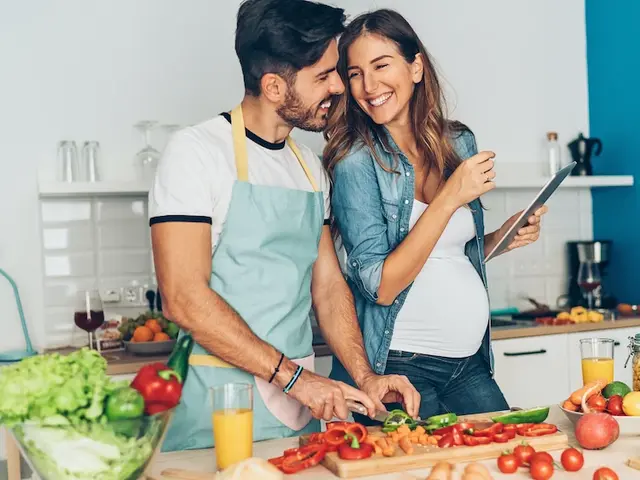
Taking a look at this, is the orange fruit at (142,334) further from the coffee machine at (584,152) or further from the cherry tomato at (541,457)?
the coffee machine at (584,152)

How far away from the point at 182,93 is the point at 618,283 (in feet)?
7.39

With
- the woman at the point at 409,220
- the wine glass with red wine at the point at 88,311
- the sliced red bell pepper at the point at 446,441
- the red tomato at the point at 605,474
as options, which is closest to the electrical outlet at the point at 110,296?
the wine glass with red wine at the point at 88,311

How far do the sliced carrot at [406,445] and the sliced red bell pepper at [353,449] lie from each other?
0.21 feet

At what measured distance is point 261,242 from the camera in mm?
2059

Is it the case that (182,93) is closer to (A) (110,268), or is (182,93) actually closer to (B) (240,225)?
(A) (110,268)

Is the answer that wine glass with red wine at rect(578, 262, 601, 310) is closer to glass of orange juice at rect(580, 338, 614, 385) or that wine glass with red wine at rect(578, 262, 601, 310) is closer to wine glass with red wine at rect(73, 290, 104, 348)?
glass of orange juice at rect(580, 338, 614, 385)

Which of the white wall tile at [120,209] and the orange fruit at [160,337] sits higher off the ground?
the white wall tile at [120,209]

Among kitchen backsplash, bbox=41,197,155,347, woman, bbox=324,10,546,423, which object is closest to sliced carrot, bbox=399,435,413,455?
woman, bbox=324,10,546,423

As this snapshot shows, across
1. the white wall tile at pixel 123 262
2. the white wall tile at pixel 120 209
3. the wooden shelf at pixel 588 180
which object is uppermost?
the wooden shelf at pixel 588 180

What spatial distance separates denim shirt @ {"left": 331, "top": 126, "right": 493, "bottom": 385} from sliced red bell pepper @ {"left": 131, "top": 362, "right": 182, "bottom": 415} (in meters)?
0.93

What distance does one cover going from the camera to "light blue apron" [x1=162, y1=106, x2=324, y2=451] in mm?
2027

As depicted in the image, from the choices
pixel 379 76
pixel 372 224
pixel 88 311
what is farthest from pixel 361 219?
pixel 88 311

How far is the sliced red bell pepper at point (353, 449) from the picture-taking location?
61.2 inches

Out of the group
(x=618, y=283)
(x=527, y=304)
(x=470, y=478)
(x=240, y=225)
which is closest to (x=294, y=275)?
(x=240, y=225)
